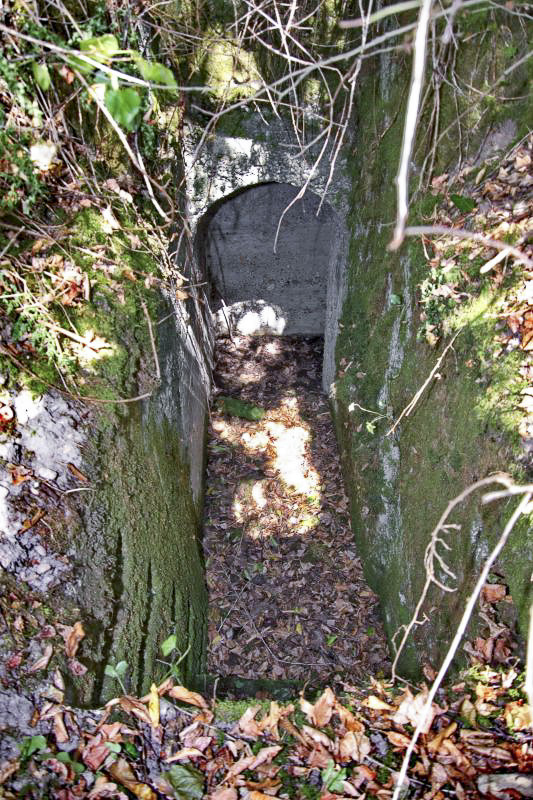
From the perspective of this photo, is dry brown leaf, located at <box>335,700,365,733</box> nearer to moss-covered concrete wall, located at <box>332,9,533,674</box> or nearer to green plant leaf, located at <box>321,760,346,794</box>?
green plant leaf, located at <box>321,760,346,794</box>

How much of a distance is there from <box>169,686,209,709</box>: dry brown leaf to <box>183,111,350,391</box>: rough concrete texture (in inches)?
167

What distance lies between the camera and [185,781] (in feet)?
6.20

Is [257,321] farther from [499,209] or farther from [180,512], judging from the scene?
[499,209]

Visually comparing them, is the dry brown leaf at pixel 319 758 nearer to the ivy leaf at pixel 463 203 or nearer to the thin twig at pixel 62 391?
the thin twig at pixel 62 391

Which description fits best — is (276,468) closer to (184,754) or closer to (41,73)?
(184,754)

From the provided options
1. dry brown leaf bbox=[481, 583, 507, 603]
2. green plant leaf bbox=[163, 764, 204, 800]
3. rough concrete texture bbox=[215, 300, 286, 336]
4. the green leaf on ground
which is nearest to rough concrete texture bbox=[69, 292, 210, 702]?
green plant leaf bbox=[163, 764, 204, 800]

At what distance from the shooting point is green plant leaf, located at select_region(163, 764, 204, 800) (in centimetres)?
185

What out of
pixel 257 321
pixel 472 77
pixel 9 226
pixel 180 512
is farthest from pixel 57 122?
pixel 257 321

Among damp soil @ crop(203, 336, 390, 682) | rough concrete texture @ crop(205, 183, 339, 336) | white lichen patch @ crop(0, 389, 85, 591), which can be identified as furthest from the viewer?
rough concrete texture @ crop(205, 183, 339, 336)

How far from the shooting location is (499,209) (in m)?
2.81

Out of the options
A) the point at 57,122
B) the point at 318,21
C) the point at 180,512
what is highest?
the point at 318,21

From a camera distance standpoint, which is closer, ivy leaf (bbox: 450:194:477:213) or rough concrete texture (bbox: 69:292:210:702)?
rough concrete texture (bbox: 69:292:210:702)

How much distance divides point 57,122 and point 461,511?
3374 mm

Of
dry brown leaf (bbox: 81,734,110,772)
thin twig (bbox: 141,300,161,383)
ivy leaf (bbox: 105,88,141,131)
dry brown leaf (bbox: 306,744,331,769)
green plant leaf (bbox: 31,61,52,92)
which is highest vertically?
green plant leaf (bbox: 31,61,52,92)
